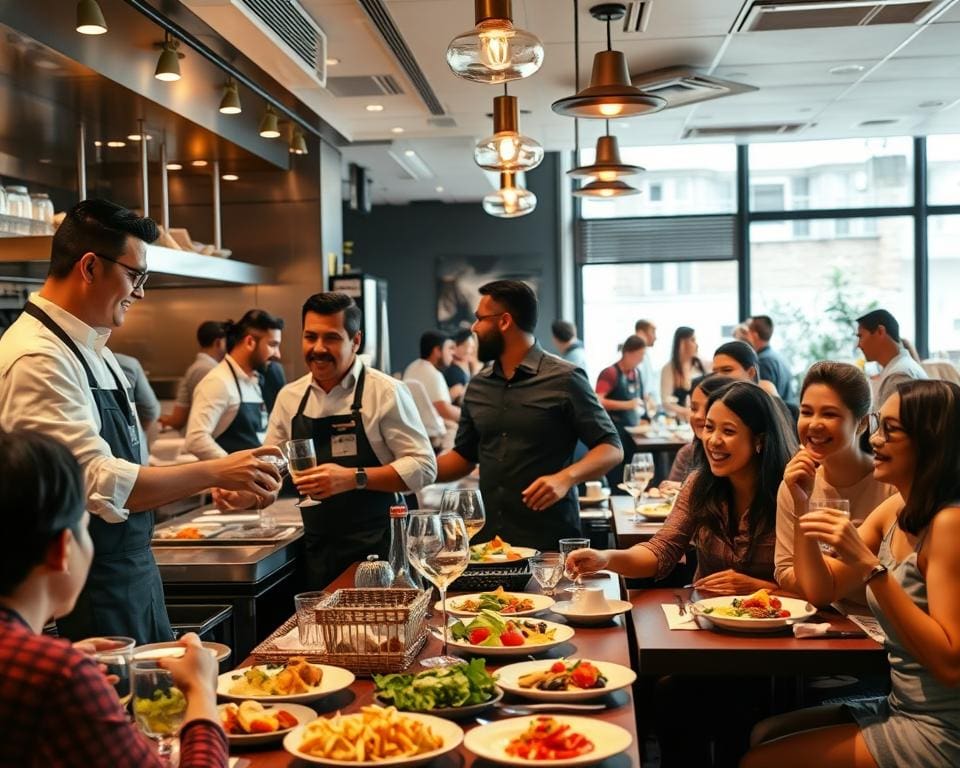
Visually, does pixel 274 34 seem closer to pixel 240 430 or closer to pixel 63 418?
pixel 240 430

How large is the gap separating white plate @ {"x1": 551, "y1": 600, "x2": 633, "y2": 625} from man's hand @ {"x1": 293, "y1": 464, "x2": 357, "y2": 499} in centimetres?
90

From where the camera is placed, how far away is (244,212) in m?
8.35

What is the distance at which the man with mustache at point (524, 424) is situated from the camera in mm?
4312

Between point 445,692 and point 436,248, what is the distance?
457 inches

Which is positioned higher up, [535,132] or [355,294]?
[535,132]

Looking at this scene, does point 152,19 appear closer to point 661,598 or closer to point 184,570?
point 184,570

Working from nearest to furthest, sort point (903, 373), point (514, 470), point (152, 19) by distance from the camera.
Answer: point (514, 470) → point (152, 19) → point (903, 373)

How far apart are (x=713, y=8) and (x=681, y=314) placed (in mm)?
7026

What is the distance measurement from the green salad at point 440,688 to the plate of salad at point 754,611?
0.81 metres

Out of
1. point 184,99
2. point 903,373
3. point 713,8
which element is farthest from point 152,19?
point 903,373

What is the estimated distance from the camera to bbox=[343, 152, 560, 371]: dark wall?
514 inches

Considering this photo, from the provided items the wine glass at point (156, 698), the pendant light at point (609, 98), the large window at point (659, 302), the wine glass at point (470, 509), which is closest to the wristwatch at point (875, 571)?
the wine glass at point (470, 509)

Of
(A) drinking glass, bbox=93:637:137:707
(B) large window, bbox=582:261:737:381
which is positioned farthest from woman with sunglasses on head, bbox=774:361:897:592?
(B) large window, bbox=582:261:737:381

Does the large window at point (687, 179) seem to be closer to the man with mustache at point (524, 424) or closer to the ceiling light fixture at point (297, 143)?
the ceiling light fixture at point (297, 143)
